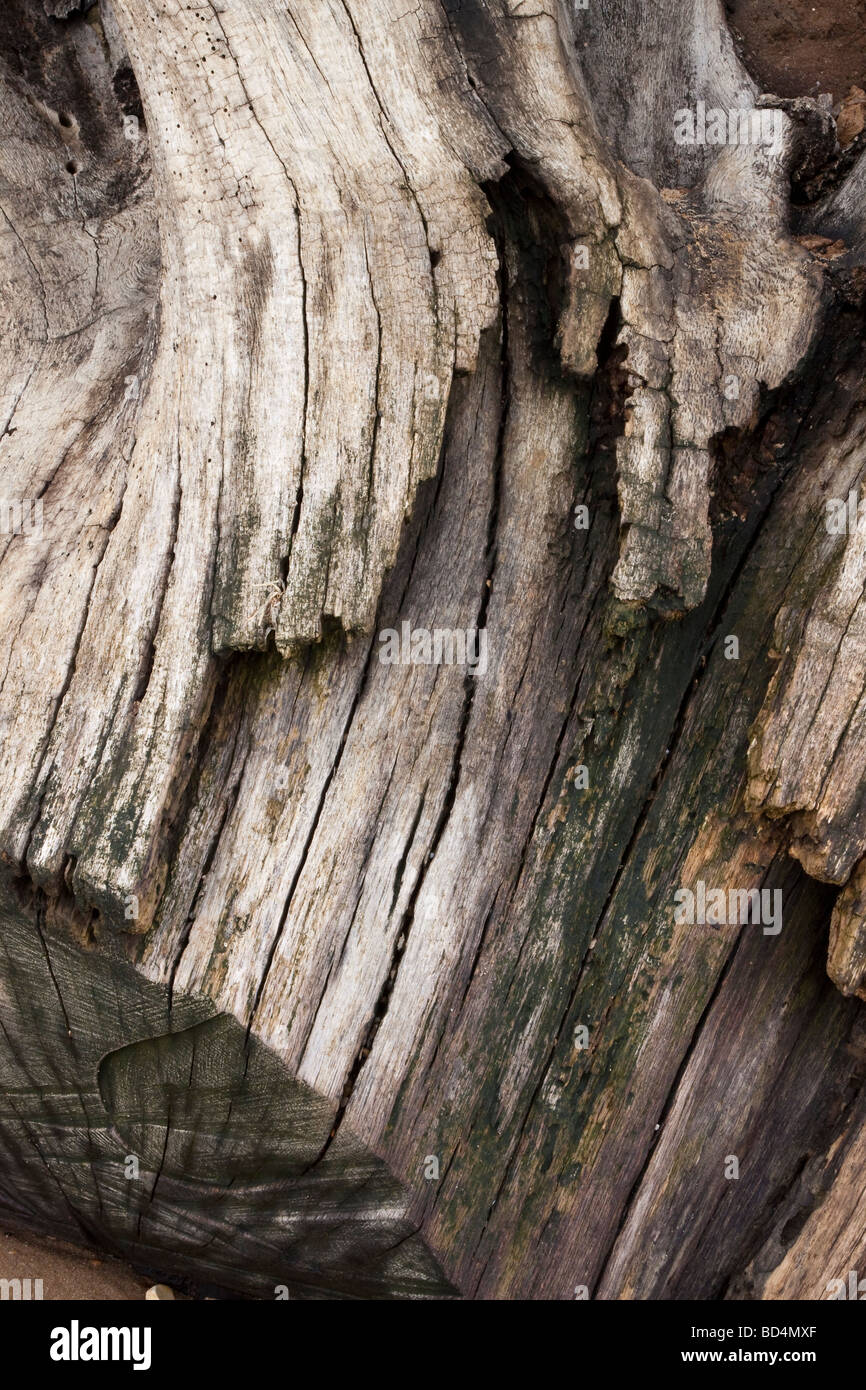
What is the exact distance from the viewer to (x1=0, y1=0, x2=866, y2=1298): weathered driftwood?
2.81m

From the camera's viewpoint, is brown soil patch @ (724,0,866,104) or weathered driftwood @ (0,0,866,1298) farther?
brown soil patch @ (724,0,866,104)

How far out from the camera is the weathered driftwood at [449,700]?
2814 millimetres

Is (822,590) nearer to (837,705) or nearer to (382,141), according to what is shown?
(837,705)

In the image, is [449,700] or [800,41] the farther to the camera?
[800,41]

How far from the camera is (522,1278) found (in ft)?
9.85

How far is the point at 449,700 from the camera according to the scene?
2.99m

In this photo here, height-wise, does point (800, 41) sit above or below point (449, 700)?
above

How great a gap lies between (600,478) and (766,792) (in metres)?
0.97

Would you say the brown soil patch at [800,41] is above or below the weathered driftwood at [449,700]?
above

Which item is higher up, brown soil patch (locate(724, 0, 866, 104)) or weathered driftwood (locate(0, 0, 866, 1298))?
brown soil patch (locate(724, 0, 866, 104))

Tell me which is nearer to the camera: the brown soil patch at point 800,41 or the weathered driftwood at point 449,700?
the weathered driftwood at point 449,700

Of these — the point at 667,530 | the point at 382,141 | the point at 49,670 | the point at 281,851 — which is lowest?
the point at 281,851

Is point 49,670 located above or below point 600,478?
below

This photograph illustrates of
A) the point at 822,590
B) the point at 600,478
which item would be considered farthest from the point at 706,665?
the point at 600,478
